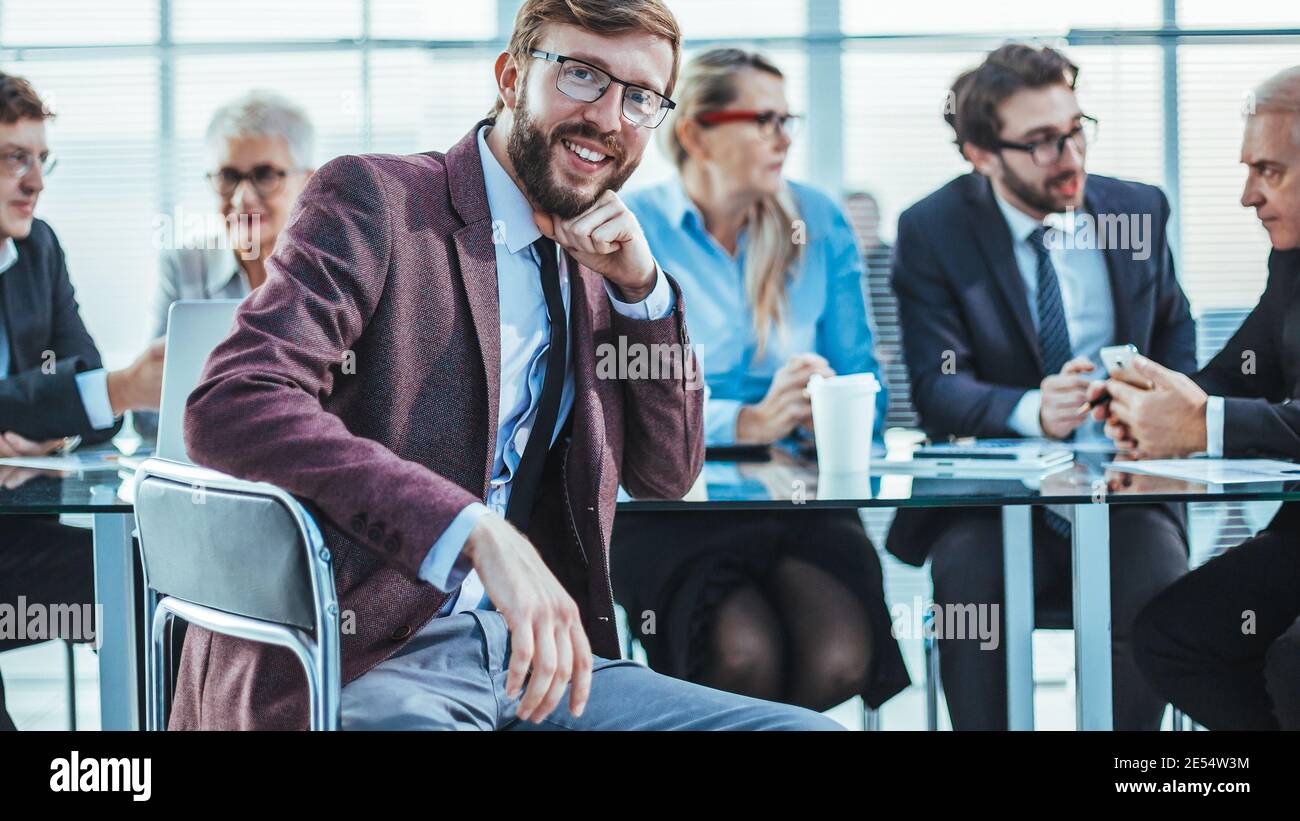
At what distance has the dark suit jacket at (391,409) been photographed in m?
1.16

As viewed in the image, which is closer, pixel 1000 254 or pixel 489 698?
pixel 489 698

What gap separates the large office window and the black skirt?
4.61 feet

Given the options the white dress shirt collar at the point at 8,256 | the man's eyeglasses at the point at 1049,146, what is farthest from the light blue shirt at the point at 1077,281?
the white dress shirt collar at the point at 8,256

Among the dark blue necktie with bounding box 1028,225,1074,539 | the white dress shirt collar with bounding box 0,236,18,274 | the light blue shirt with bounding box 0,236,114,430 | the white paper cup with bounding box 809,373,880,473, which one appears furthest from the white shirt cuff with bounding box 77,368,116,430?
the dark blue necktie with bounding box 1028,225,1074,539

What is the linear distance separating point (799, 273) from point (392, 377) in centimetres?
158

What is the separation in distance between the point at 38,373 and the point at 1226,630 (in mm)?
2545

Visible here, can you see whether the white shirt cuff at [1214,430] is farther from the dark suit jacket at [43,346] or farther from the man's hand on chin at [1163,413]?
the dark suit jacket at [43,346]

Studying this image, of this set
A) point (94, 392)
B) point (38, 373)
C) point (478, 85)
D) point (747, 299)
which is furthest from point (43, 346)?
point (747, 299)

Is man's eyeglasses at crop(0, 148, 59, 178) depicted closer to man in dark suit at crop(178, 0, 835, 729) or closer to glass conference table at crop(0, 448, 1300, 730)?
glass conference table at crop(0, 448, 1300, 730)

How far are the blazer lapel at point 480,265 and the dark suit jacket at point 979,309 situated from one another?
130cm

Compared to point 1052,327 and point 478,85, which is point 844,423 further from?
point 478,85

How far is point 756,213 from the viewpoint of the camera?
2836 mm
